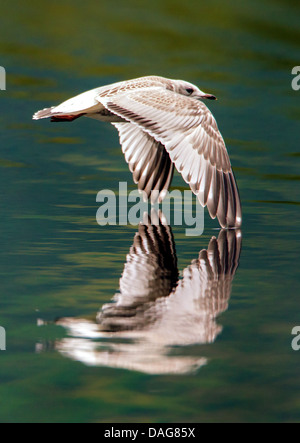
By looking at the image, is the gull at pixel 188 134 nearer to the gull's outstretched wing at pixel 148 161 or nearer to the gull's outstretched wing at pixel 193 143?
the gull's outstretched wing at pixel 193 143

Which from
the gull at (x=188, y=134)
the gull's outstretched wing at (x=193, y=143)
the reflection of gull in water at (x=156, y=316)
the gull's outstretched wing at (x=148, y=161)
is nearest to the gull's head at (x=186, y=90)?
the gull's outstretched wing at (x=148, y=161)

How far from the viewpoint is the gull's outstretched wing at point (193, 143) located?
6602 millimetres

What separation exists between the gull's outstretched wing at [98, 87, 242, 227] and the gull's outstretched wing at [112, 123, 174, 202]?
4.03 feet

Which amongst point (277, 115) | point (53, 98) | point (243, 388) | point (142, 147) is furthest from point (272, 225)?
point (53, 98)

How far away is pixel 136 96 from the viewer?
6992 millimetres

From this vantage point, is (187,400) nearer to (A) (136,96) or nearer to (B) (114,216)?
(A) (136,96)

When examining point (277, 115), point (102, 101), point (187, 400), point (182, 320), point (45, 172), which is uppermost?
point (277, 115)

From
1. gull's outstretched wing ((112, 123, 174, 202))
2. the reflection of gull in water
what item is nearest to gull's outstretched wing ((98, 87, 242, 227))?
the reflection of gull in water

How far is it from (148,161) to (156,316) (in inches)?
146

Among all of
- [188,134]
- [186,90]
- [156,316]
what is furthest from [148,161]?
[156,316]

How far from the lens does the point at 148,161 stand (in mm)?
8055

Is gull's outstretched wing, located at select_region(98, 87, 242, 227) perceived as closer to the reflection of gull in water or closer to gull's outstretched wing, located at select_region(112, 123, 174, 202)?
the reflection of gull in water

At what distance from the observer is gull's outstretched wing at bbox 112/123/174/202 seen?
8039mm

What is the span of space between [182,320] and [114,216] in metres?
3.70
